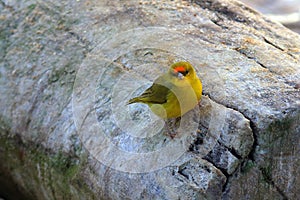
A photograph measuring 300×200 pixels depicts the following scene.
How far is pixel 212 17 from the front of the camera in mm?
2850

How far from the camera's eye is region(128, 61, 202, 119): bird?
6.91 feet

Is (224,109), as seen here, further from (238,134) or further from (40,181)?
(40,181)

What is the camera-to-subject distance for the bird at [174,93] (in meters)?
2.11

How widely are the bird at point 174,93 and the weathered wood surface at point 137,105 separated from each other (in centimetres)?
10

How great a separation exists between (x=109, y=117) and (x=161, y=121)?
0.26 metres

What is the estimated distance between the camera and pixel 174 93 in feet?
6.89

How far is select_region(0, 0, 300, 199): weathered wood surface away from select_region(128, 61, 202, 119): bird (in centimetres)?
10

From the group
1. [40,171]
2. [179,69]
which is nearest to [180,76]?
[179,69]

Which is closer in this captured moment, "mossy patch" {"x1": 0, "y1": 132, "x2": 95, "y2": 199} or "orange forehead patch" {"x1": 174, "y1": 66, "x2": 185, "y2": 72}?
"orange forehead patch" {"x1": 174, "y1": 66, "x2": 185, "y2": 72}

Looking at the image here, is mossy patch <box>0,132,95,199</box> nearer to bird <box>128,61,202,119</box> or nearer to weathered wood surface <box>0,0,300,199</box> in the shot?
weathered wood surface <box>0,0,300,199</box>

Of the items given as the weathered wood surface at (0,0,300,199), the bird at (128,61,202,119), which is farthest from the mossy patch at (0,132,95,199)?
the bird at (128,61,202,119)

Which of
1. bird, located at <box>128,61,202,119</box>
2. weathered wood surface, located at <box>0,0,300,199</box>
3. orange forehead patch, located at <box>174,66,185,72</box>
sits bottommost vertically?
weathered wood surface, located at <box>0,0,300,199</box>

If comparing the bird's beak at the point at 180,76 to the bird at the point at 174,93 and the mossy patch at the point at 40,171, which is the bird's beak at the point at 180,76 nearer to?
the bird at the point at 174,93

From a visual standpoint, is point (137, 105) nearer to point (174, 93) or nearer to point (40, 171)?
point (174, 93)
